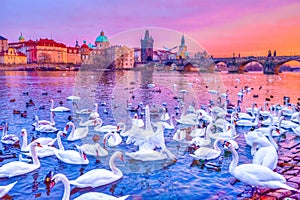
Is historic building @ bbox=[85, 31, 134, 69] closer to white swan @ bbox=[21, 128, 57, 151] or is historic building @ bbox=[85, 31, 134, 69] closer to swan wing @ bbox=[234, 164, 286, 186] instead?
white swan @ bbox=[21, 128, 57, 151]

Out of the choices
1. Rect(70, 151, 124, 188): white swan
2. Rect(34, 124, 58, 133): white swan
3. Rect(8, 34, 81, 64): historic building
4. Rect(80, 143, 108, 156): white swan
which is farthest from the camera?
Rect(8, 34, 81, 64): historic building

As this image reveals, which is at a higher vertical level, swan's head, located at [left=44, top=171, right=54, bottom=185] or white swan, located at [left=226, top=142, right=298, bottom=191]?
white swan, located at [left=226, top=142, right=298, bottom=191]

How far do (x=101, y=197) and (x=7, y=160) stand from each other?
4.45 meters

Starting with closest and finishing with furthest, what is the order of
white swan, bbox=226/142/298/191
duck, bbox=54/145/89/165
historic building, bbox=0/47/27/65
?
white swan, bbox=226/142/298/191 < duck, bbox=54/145/89/165 < historic building, bbox=0/47/27/65

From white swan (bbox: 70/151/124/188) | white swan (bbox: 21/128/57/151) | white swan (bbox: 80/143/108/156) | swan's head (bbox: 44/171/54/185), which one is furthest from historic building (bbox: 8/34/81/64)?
white swan (bbox: 70/151/124/188)

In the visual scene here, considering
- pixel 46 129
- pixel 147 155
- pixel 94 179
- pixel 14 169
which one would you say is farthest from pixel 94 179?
pixel 46 129

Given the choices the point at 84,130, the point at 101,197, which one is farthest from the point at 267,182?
the point at 84,130

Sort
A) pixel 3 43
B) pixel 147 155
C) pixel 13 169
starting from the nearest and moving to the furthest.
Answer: pixel 13 169
pixel 147 155
pixel 3 43

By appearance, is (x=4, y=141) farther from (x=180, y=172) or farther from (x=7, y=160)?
(x=180, y=172)

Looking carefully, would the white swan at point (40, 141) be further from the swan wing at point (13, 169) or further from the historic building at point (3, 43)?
the historic building at point (3, 43)

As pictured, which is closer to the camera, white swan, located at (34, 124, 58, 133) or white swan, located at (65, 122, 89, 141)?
white swan, located at (65, 122, 89, 141)

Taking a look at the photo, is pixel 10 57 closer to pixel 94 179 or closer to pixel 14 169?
pixel 14 169

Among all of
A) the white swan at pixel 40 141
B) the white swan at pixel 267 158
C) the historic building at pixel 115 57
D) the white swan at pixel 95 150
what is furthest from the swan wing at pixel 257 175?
the historic building at pixel 115 57

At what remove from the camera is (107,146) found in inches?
401
